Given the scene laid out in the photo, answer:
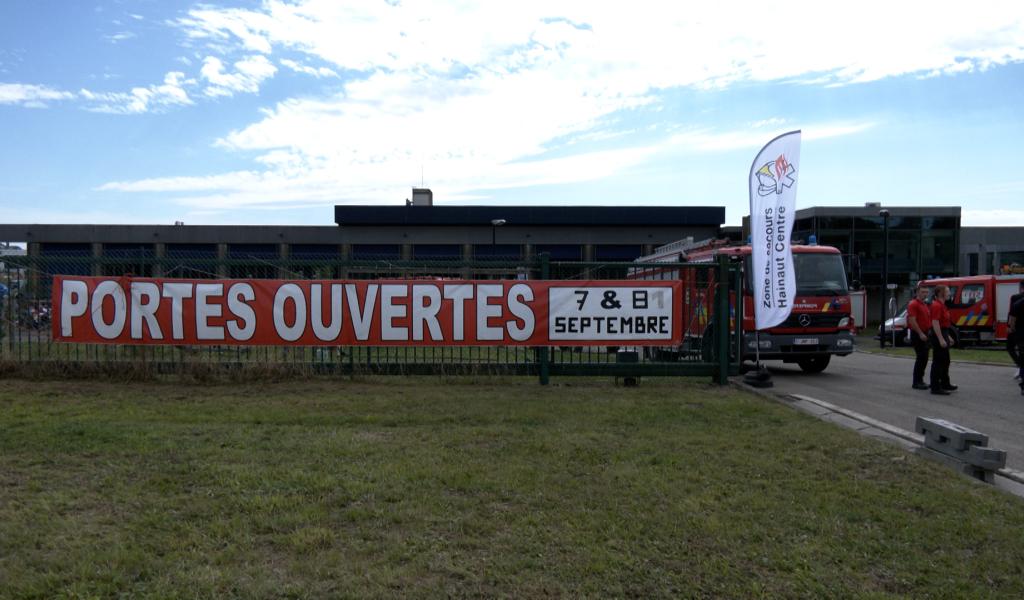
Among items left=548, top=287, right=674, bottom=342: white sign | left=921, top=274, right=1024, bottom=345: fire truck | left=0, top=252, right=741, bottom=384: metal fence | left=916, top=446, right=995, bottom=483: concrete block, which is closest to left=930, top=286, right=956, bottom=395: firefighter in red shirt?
left=0, top=252, right=741, bottom=384: metal fence

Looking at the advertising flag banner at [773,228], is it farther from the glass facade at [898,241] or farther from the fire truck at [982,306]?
the glass facade at [898,241]

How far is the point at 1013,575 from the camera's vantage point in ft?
12.6

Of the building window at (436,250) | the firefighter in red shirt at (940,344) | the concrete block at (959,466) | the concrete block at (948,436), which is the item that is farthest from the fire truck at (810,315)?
the building window at (436,250)

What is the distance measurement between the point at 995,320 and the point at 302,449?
2765cm

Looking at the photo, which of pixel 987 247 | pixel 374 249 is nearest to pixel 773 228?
pixel 374 249

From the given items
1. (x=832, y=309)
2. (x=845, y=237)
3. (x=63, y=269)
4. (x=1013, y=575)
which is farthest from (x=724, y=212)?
(x=1013, y=575)

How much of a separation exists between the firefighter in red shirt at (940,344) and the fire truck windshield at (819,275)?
8.35 ft

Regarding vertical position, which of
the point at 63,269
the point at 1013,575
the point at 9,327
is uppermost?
the point at 63,269

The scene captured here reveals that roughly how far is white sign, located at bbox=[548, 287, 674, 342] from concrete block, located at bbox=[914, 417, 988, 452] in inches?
176

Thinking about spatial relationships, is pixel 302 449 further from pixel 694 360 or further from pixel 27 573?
pixel 694 360

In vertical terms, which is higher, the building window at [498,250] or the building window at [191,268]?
the building window at [498,250]

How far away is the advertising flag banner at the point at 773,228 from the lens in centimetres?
1013

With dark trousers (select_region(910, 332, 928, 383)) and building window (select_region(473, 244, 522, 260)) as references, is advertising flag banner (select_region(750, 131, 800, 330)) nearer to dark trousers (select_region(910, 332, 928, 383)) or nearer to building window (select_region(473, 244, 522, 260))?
dark trousers (select_region(910, 332, 928, 383))

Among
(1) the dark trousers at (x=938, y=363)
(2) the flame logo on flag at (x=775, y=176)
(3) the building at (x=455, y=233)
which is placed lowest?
(1) the dark trousers at (x=938, y=363)
